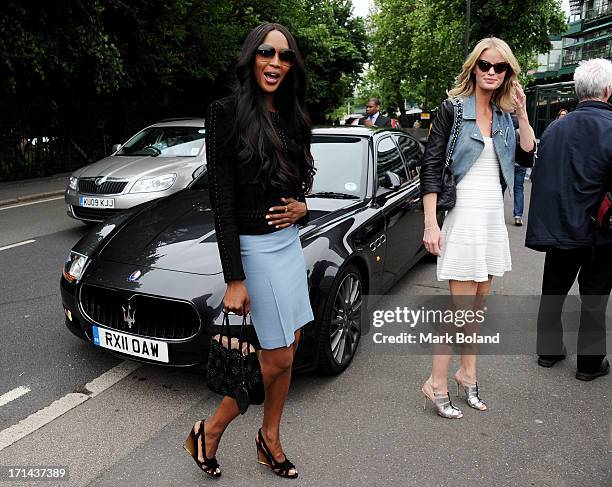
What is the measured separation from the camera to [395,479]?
255 cm

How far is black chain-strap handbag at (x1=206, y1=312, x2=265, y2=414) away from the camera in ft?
7.39

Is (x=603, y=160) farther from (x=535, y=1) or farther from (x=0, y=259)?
Result: (x=535, y=1)

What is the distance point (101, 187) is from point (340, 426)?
5.37m

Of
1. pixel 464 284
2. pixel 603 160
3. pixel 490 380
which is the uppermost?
pixel 603 160

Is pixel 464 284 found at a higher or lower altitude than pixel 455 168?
lower

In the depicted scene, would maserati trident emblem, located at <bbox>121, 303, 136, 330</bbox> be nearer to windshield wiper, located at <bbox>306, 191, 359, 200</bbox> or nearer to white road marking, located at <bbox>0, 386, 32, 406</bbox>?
white road marking, located at <bbox>0, 386, 32, 406</bbox>

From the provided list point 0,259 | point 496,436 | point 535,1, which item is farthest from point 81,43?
point 535,1

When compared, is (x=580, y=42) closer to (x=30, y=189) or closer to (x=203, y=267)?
(x=30, y=189)

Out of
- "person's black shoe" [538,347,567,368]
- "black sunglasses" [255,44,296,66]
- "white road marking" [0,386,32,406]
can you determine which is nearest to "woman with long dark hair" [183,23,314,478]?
"black sunglasses" [255,44,296,66]

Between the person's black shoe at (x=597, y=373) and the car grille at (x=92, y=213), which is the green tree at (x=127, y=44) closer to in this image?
the car grille at (x=92, y=213)

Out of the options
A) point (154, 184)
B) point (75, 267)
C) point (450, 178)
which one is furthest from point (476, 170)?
point (154, 184)

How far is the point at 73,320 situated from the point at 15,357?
27.5 inches

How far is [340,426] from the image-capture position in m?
2.99

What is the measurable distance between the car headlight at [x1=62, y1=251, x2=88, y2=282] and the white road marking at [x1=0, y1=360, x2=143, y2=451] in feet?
2.12
